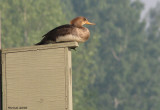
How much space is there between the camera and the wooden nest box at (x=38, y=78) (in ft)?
14.3

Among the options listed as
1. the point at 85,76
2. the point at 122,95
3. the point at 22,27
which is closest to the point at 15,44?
the point at 22,27

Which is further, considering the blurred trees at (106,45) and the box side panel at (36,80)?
the blurred trees at (106,45)

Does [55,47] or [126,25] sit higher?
[126,25]

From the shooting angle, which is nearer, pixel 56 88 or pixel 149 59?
pixel 56 88

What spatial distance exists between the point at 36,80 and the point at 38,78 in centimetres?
3

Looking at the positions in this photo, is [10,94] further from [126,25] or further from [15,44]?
[126,25]

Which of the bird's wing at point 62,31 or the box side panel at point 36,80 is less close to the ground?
the bird's wing at point 62,31

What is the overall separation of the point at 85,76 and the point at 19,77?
27.9 m

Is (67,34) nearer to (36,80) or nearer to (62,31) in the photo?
(62,31)

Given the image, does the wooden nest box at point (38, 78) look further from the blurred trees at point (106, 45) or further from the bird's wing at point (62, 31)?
the blurred trees at point (106, 45)

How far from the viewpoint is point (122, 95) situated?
41.6 meters

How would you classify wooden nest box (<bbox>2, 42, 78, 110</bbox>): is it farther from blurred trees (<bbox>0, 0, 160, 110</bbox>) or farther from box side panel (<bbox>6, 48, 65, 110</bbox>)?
blurred trees (<bbox>0, 0, 160, 110</bbox>)

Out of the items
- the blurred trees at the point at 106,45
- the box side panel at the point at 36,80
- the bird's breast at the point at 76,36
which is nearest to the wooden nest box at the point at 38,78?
the box side panel at the point at 36,80

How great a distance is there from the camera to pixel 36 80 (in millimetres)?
4453
